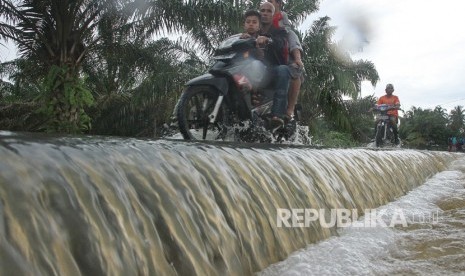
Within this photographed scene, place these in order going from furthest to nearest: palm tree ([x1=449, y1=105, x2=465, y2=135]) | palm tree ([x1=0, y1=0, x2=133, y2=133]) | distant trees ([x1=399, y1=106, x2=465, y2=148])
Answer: palm tree ([x1=449, y1=105, x2=465, y2=135]), distant trees ([x1=399, y1=106, x2=465, y2=148]), palm tree ([x1=0, y1=0, x2=133, y2=133])

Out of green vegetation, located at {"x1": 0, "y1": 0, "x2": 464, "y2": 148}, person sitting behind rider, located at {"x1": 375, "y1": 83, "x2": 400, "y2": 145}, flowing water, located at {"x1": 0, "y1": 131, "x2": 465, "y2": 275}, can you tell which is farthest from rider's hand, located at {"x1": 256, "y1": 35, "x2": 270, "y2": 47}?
person sitting behind rider, located at {"x1": 375, "y1": 83, "x2": 400, "y2": 145}

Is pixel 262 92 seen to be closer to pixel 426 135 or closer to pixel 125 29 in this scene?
pixel 125 29

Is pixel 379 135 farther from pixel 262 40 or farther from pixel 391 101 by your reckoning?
pixel 262 40

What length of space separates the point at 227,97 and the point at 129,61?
6.23m

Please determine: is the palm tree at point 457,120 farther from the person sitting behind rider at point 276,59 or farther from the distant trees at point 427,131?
the person sitting behind rider at point 276,59

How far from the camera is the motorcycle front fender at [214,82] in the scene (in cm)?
435

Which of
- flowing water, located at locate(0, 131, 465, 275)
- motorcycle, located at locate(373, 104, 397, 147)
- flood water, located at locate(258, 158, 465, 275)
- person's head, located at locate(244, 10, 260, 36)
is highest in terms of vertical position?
person's head, located at locate(244, 10, 260, 36)

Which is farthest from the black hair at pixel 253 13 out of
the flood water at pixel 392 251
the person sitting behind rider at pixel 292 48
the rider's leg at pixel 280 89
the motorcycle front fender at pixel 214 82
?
the flood water at pixel 392 251

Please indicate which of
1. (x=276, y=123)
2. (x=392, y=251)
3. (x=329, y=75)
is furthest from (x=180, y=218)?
(x=329, y=75)

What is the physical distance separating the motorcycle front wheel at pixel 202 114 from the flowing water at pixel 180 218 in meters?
1.92

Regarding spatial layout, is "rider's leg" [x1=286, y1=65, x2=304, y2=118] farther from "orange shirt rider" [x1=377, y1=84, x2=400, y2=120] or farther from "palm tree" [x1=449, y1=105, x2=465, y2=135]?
"palm tree" [x1=449, y1=105, x2=465, y2=135]

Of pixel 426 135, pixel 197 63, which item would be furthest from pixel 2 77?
pixel 426 135

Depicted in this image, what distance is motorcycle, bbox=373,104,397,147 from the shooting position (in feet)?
32.2

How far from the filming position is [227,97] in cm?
455
